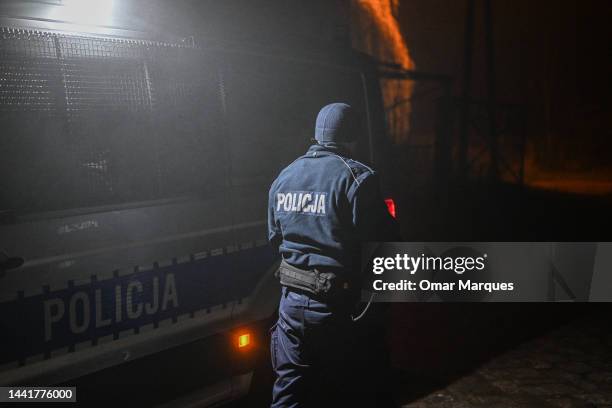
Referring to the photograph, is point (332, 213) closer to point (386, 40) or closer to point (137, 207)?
point (137, 207)

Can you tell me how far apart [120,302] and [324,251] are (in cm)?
92

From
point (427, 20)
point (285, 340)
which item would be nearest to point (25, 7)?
point (285, 340)

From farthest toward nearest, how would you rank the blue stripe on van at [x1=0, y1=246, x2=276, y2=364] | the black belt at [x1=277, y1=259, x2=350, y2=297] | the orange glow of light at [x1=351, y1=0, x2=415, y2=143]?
the orange glow of light at [x1=351, y1=0, x2=415, y2=143]
the black belt at [x1=277, y1=259, x2=350, y2=297]
the blue stripe on van at [x1=0, y1=246, x2=276, y2=364]

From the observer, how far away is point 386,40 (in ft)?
116

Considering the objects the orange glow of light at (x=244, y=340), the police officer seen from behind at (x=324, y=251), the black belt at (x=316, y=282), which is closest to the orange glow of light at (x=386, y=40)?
the orange glow of light at (x=244, y=340)

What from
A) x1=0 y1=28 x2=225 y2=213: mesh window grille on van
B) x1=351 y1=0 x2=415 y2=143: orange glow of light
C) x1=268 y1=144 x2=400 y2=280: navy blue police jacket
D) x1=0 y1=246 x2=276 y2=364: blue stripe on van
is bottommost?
x1=0 y1=246 x2=276 y2=364: blue stripe on van

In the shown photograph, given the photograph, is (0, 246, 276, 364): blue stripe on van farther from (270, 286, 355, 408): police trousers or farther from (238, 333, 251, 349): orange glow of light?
(270, 286, 355, 408): police trousers

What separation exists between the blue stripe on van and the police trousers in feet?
1.32

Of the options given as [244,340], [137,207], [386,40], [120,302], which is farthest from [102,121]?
[386,40]

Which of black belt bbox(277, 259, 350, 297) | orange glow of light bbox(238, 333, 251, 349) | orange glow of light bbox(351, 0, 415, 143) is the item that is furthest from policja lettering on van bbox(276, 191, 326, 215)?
orange glow of light bbox(351, 0, 415, 143)

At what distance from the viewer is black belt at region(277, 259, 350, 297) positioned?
2.38 meters

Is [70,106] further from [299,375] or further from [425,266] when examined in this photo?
[425,266]

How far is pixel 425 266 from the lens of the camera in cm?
567

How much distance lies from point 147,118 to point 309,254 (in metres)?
0.98
